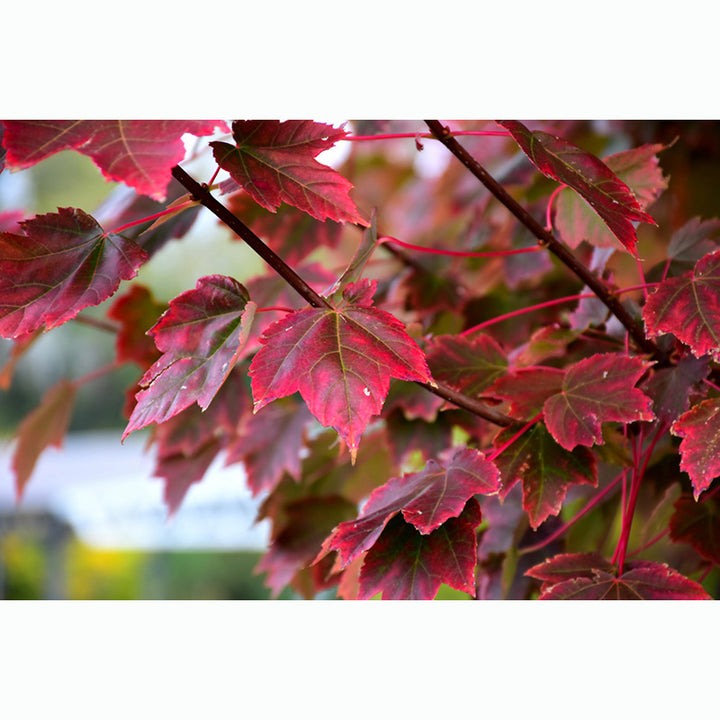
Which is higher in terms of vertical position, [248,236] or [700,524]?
[248,236]

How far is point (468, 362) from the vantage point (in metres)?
0.56

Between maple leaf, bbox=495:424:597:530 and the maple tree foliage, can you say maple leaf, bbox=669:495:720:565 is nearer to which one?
the maple tree foliage

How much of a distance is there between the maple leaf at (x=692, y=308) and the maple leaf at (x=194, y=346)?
0.75ft

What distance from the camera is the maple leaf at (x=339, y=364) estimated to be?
38 centimetres

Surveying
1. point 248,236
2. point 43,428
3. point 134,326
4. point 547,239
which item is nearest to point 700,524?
point 547,239

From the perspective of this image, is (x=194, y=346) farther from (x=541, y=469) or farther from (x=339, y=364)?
(x=541, y=469)

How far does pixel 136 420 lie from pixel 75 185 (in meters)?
8.28

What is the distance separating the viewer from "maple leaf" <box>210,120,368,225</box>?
0.39 metres

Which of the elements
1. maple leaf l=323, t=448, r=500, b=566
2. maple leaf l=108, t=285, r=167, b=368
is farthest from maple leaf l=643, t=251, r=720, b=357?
maple leaf l=108, t=285, r=167, b=368

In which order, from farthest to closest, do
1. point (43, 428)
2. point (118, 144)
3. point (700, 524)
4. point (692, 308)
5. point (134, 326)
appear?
point (43, 428), point (134, 326), point (700, 524), point (692, 308), point (118, 144)

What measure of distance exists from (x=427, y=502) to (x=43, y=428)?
600 millimetres

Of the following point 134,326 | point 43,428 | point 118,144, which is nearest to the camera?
point 118,144

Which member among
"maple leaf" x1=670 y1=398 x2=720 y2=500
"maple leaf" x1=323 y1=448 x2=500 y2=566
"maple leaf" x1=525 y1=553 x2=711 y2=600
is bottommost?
"maple leaf" x1=525 y1=553 x2=711 y2=600

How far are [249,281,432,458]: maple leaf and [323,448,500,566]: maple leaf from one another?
7 cm
